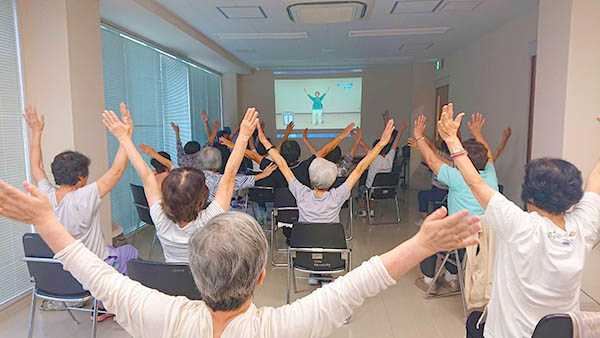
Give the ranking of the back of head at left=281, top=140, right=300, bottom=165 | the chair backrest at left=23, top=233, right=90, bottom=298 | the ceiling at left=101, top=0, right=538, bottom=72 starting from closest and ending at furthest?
the chair backrest at left=23, top=233, right=90, bottom=298
the ceiling at left=101, top=0, right=538, bottom=72
the back of head at left=281, top=140, right=300, bottom=165

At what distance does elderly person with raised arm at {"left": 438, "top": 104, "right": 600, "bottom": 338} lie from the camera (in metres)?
1.59

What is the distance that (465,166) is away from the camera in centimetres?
176

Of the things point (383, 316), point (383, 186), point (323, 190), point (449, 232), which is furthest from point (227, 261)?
point (383, 186)

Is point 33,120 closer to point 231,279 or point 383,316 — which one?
point 231,279

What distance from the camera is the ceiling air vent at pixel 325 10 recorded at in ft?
14.6

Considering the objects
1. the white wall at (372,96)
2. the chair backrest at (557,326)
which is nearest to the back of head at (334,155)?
the chair backrest at (557,326)

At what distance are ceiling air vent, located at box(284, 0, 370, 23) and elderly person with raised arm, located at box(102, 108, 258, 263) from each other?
2.94 meters

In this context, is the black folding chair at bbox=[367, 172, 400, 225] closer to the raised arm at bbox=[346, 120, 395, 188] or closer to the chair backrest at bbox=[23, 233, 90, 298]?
the raised arm at bbox=[346, 120, 395, 188]

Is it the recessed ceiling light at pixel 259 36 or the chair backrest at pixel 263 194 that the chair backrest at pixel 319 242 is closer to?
the chair backrest at pixel 263 194

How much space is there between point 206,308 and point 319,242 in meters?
1.98

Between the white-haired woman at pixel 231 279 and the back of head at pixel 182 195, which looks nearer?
the white-haired woman at pixel 231 279

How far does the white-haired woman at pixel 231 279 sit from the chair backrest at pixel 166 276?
3.02 ft

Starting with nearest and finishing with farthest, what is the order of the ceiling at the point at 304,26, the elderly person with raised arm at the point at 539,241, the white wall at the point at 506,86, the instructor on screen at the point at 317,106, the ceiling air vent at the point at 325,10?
the elderly person with raised arm at the point at 539,241, the ceiling air vent at the point at 325,10, the ceiling at the point at 304,26, the white wall at the point at 506,86, the instructor on screen at the point at 317,106

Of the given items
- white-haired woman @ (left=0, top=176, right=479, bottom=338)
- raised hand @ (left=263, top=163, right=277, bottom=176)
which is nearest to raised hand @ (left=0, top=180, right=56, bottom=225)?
white-haired woman @ (left=0, top=176, right=479, bottom=338)
